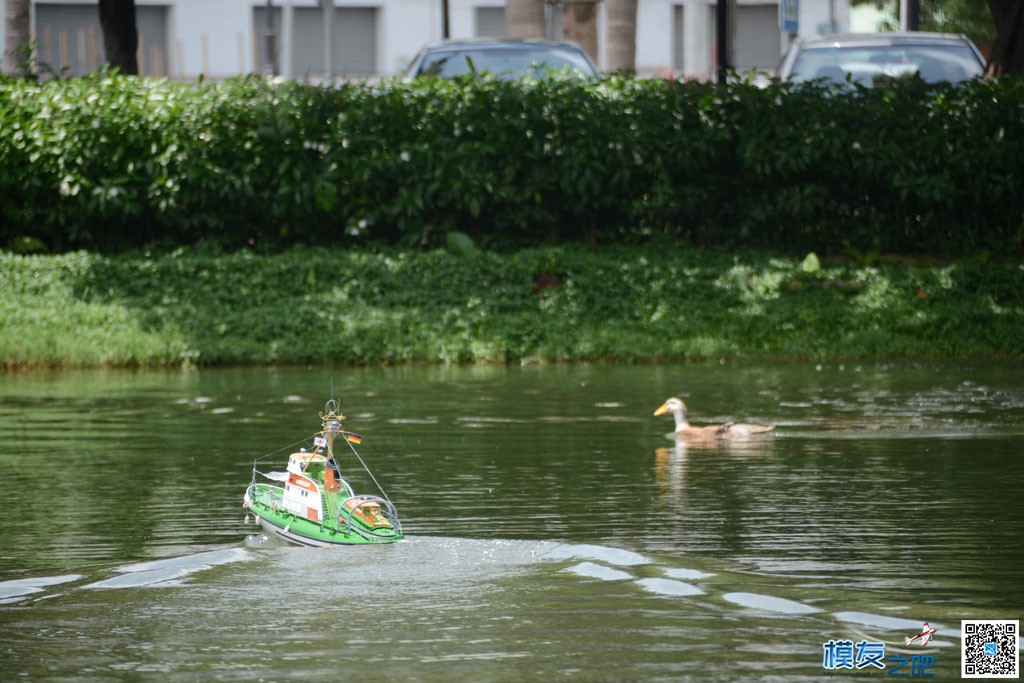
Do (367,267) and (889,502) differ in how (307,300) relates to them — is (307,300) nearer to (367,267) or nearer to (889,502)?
(367,267)

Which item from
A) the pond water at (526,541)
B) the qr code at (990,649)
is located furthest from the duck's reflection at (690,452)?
the qr code at (990,649)

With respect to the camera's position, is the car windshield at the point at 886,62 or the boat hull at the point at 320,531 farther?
the car windshield at the point at 886,62

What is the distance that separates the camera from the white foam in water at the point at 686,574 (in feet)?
22.1

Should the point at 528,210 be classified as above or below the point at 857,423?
above

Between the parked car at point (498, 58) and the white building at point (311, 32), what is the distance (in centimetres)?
2365

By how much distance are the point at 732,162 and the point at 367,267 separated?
166 inches

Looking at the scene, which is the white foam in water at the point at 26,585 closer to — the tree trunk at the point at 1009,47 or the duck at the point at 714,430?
the duck at the point at 714,430

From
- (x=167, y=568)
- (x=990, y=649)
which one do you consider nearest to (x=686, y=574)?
(x=990, y=649)

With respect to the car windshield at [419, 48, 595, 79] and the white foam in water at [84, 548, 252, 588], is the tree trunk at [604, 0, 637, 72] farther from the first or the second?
the white foam in water at [84, 548, 252, 588]

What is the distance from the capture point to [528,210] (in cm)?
1789

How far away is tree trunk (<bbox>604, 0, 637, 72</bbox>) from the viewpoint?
3100 cm

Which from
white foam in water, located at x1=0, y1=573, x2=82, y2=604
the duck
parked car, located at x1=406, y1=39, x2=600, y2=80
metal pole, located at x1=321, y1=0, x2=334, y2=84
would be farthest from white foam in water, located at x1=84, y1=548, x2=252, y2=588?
metal pole, located at x1=321, y1=0, x2=334, y2=84

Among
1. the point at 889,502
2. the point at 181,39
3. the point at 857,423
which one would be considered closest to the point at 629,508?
the point at 889,502

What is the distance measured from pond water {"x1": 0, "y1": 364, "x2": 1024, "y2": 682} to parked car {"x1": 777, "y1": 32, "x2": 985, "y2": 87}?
6778 mm
